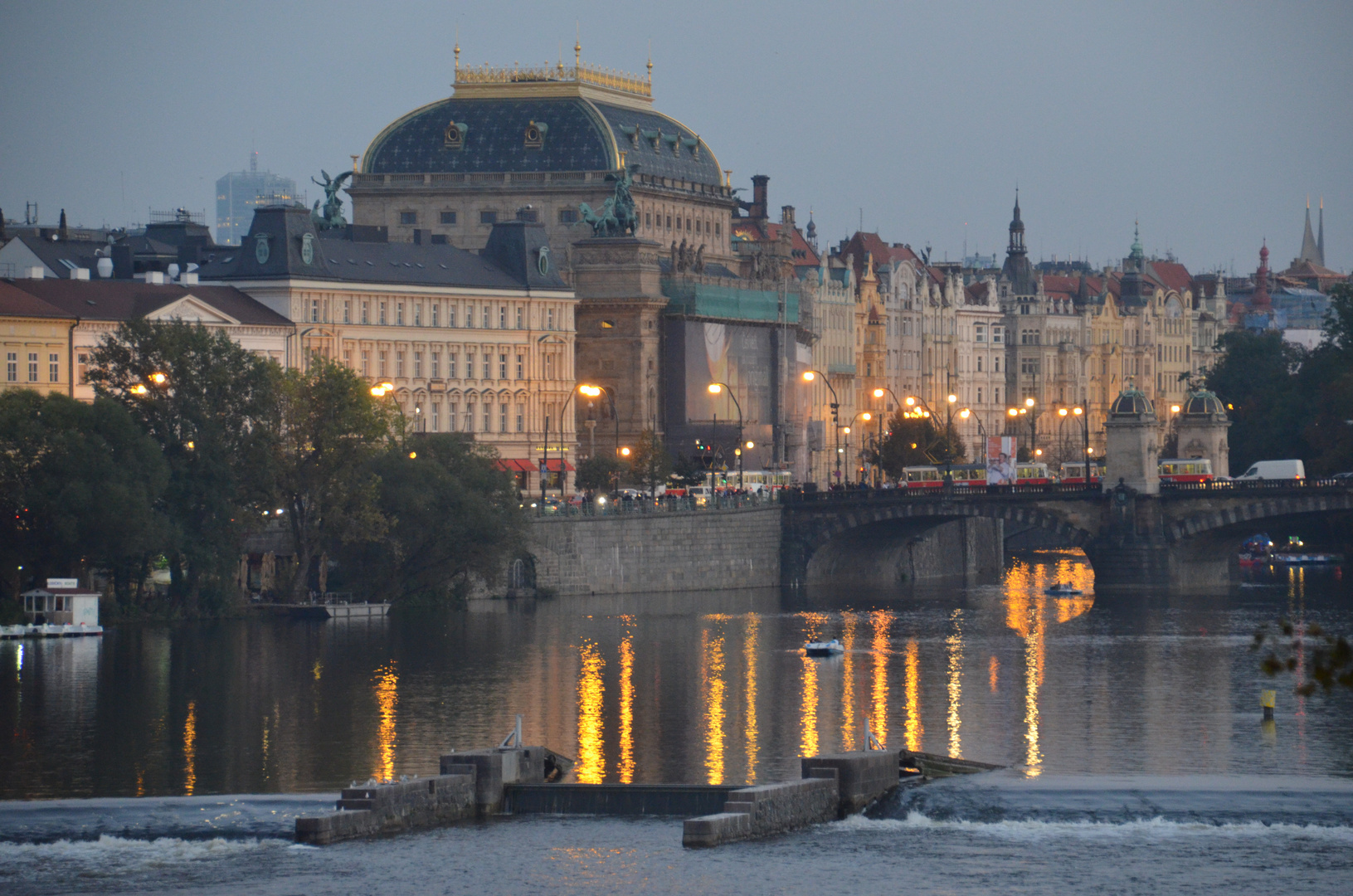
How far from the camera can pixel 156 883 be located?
65562 mm

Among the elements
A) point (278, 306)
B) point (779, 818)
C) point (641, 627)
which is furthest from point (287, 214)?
point (779, 818)

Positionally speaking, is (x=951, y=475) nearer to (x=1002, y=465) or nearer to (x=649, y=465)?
(x=1002, y=465)

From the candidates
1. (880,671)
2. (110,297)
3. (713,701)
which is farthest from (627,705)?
(110,297)

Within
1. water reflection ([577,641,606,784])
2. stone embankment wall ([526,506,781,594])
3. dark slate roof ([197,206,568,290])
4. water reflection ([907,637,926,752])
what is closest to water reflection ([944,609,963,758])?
→ water reflection ([907,637,926,752])

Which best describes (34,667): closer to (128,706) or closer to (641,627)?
(128,706)

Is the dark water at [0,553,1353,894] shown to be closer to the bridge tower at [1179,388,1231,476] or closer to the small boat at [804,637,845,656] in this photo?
the small boat at [804,637,845,656]

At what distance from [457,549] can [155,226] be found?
2635 inches

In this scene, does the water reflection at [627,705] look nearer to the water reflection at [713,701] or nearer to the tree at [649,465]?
the water reflection at [713,701]

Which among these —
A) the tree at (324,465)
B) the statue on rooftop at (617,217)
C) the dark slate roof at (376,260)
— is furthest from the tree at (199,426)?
the statue on rooftop at (617,217)

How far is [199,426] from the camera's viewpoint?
126375 millimetres

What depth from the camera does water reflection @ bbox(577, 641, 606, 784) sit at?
8212 centimetres

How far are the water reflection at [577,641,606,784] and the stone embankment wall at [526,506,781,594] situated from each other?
2471 centimetres

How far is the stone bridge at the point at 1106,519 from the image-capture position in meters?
147

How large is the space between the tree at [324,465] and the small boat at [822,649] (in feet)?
75.8
